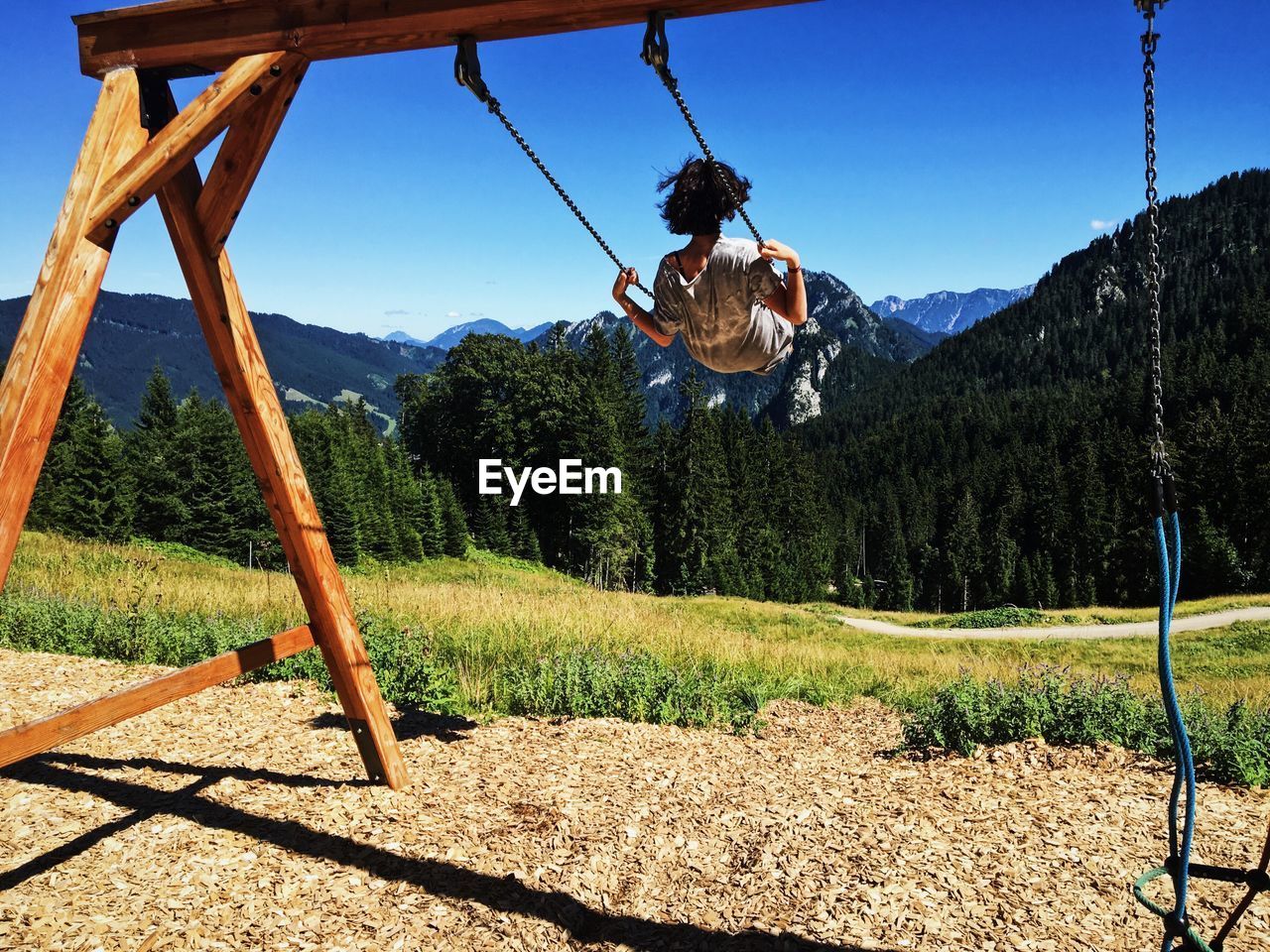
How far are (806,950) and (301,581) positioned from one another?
11.3ft

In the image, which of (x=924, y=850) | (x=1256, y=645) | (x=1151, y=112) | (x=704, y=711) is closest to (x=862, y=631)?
(x=1256, y=645)

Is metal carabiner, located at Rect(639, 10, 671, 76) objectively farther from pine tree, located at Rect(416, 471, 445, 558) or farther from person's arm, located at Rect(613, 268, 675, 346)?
pine tree, located at Rect(416, 471, 445, 558)

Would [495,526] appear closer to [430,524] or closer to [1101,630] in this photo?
[430,524]

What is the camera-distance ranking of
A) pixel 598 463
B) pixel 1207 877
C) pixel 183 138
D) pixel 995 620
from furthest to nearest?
pixel 598 463, pixel 995 620, pixel 183 138, pixel 1207 877

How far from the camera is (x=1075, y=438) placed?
96.9m

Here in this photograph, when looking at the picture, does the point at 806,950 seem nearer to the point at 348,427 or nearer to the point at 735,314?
the point at 735,314

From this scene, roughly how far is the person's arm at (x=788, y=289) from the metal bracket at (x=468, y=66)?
158 centimetres

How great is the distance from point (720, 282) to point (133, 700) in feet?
12.6

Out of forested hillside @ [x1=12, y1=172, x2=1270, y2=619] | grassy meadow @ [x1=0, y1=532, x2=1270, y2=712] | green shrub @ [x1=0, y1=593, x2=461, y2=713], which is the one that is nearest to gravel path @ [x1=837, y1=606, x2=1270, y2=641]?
grassy meadow @ [x1=0, y1=532, x2=1270, y2=712]

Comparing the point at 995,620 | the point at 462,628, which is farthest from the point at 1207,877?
the point at 995,620

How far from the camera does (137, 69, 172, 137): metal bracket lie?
3671 mm

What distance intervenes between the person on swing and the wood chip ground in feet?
9.45

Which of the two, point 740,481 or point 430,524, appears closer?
point 430,524

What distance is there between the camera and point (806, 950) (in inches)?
128
